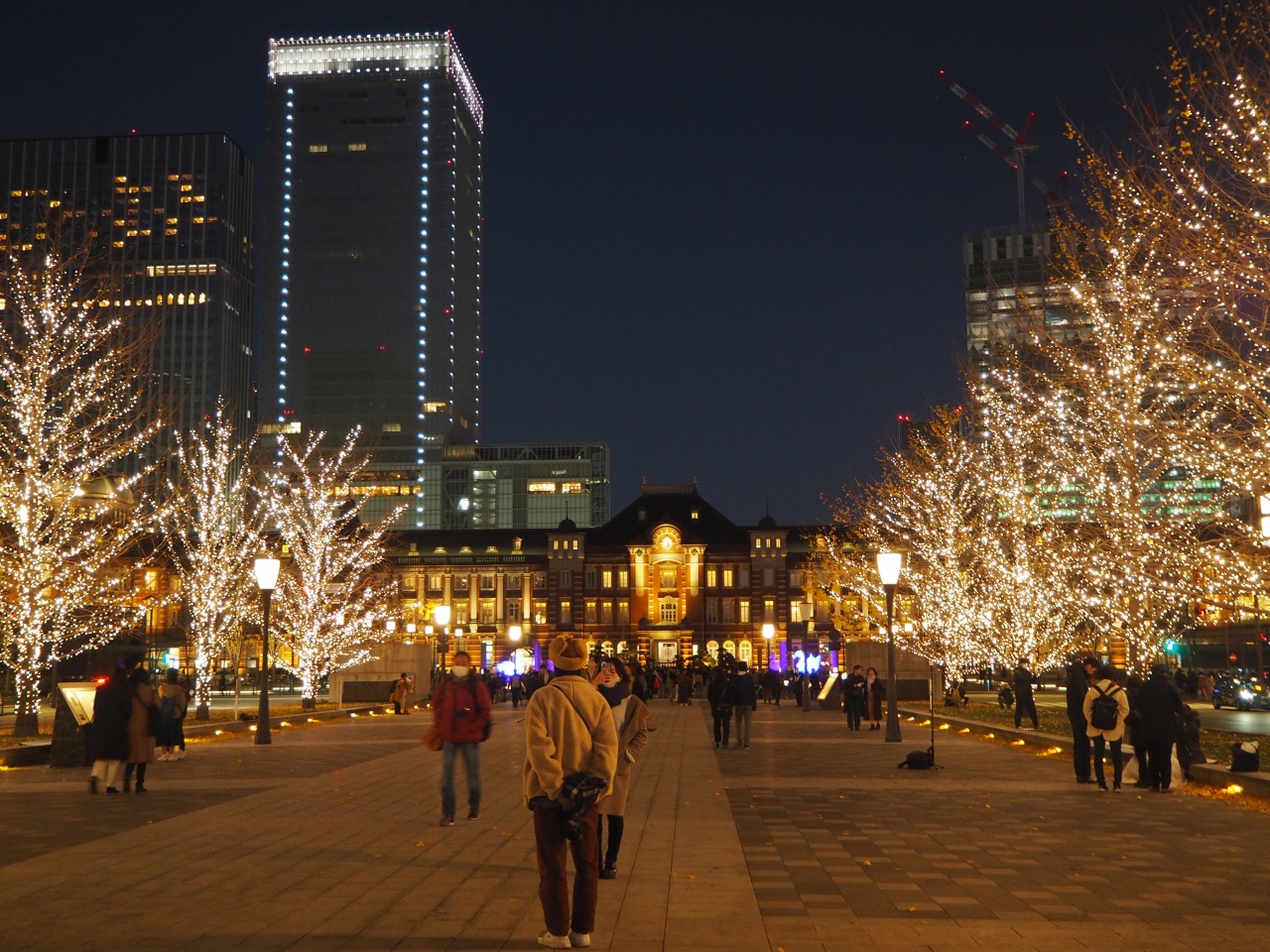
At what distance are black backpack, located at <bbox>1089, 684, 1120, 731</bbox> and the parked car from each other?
28322mm

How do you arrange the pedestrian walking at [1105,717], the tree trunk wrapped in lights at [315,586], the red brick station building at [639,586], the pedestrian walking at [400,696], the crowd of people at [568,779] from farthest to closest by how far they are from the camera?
1. the red brick station building at [639,586]
2. the tree trunk wrapped in lights at [315,586]
3. the pedestrian walking at [400,696]
4. the pedestrian walking at [1105,717]
5. the crowd of people at [568,779]

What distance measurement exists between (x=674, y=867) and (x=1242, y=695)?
3674 cm

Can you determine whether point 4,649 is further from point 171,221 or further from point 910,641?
point 171,221

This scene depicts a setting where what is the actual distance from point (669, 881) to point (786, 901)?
3.77 feet

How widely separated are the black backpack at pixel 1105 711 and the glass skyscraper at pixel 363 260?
157 meters

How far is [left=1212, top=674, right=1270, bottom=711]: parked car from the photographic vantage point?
133ft

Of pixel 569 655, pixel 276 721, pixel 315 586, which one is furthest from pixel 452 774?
pixel 315 586

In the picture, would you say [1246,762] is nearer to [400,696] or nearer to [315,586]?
[400,696]

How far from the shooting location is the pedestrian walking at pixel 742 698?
24.6 meters

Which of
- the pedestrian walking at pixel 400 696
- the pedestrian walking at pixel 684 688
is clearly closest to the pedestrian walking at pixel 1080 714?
the pedestrian walking at pixel 400 696

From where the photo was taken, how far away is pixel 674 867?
10328mm

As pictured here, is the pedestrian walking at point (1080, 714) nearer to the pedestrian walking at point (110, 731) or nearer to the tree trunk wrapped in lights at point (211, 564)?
the pedestrian walking at point (110, 731)

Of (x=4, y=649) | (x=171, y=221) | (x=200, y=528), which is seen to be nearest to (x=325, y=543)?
(x=200, y=528)

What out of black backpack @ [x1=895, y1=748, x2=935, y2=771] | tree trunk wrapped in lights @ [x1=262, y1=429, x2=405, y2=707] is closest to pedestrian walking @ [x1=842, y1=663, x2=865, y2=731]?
black backpack @ [x1=895, y1=748, x2=935, y2=771]
